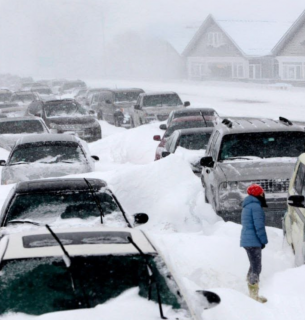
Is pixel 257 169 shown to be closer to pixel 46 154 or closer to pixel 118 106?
pixel 46 154

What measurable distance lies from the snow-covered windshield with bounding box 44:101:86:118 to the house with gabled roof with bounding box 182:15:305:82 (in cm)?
4131

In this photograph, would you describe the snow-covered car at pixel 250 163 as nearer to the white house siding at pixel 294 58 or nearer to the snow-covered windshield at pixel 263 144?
the snow-covered windshield at pixel 263 144

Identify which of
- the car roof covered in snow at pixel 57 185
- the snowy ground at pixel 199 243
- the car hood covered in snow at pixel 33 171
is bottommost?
the snowy ground at pixel 199 243

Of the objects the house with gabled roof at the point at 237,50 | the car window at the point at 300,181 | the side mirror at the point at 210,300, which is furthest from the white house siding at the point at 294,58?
the side mirror at the point at 210,300

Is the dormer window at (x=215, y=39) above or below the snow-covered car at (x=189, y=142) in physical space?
above

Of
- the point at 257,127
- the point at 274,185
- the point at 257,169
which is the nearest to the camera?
the point at 274,185

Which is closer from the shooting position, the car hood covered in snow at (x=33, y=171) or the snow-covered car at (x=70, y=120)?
the car hood covered in snow at (x=33, y=171)

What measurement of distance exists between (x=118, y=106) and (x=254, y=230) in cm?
2567

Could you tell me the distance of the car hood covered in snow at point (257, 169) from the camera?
1126 centimetres

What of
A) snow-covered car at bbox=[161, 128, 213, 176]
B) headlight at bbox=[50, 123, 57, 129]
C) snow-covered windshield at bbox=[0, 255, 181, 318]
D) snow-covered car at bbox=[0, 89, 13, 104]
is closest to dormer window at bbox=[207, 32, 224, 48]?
snow-covered car at bbox=[0, 89, 13, 104]

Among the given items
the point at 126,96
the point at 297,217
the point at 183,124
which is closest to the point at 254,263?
the point at 297,217

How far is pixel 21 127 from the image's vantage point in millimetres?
22062

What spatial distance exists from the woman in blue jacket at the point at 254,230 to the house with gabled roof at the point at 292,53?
56.9 m

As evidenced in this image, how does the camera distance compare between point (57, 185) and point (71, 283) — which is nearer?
point (71, 283)
